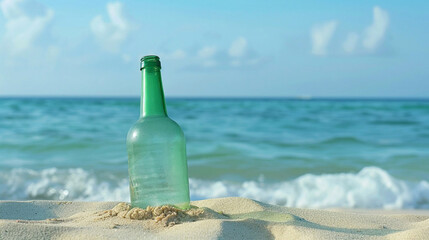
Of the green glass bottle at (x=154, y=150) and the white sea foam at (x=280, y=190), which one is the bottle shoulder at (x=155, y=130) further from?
the white sea foam at (x=280, y=190)

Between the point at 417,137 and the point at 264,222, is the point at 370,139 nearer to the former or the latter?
the point at 417,137

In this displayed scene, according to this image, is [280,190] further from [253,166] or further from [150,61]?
[150,61]

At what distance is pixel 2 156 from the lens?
706 centimetres

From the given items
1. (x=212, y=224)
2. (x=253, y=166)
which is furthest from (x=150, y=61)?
(x=253, y=166)

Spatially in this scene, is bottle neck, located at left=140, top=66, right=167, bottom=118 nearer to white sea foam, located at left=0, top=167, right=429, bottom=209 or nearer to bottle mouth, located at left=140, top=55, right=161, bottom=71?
bottle mouth, located at left=140, top=55, right=161, bottom=71

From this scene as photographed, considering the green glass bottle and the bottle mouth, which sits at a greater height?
the bottle mouth

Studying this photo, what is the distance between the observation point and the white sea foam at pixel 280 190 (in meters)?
4.42

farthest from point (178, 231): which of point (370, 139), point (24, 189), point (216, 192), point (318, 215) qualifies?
point (370, 139)

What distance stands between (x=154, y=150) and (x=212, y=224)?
313 mm

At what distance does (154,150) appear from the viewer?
65.2 inches

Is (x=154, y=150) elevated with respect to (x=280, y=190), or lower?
elevated

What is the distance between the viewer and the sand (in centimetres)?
158

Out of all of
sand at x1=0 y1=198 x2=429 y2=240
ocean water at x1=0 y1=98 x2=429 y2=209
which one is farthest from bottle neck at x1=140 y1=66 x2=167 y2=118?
ocean water at x1=0 y1=98 x2=429 y2=209

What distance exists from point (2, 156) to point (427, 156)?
19.9ft
